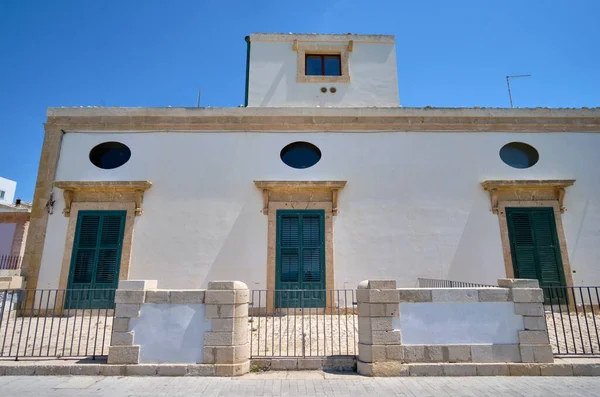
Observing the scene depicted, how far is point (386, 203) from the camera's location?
9.96 meters

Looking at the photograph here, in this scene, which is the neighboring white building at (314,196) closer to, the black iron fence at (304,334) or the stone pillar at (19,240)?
the black iron fence at (304,334)

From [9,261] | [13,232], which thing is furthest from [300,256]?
[13,232]

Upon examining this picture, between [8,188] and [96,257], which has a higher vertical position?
[8,188]

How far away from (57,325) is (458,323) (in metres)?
8.02

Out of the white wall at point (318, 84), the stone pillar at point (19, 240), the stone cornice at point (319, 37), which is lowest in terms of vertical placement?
the stone pillar at point (19, 240)

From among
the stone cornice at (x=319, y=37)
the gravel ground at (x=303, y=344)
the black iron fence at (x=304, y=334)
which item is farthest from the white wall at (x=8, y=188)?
the gravel ground at (x=303, y=344)

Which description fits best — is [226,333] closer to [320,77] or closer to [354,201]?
[354,201]

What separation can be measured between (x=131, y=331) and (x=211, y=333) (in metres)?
1.20

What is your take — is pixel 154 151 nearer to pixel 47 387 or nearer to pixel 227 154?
pixel 227 154

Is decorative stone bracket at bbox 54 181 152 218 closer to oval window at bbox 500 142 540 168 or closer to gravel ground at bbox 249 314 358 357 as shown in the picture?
gravel ground at bbox 249 314 358 357

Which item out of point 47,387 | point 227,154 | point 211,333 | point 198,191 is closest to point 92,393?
point 47,387

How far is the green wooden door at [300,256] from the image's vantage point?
30.7ft

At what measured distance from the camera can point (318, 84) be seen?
12.1 metres

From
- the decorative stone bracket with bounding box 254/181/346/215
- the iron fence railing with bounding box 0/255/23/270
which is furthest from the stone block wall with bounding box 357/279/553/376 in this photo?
the iron fence railing with bounding box 0/255/23/270
